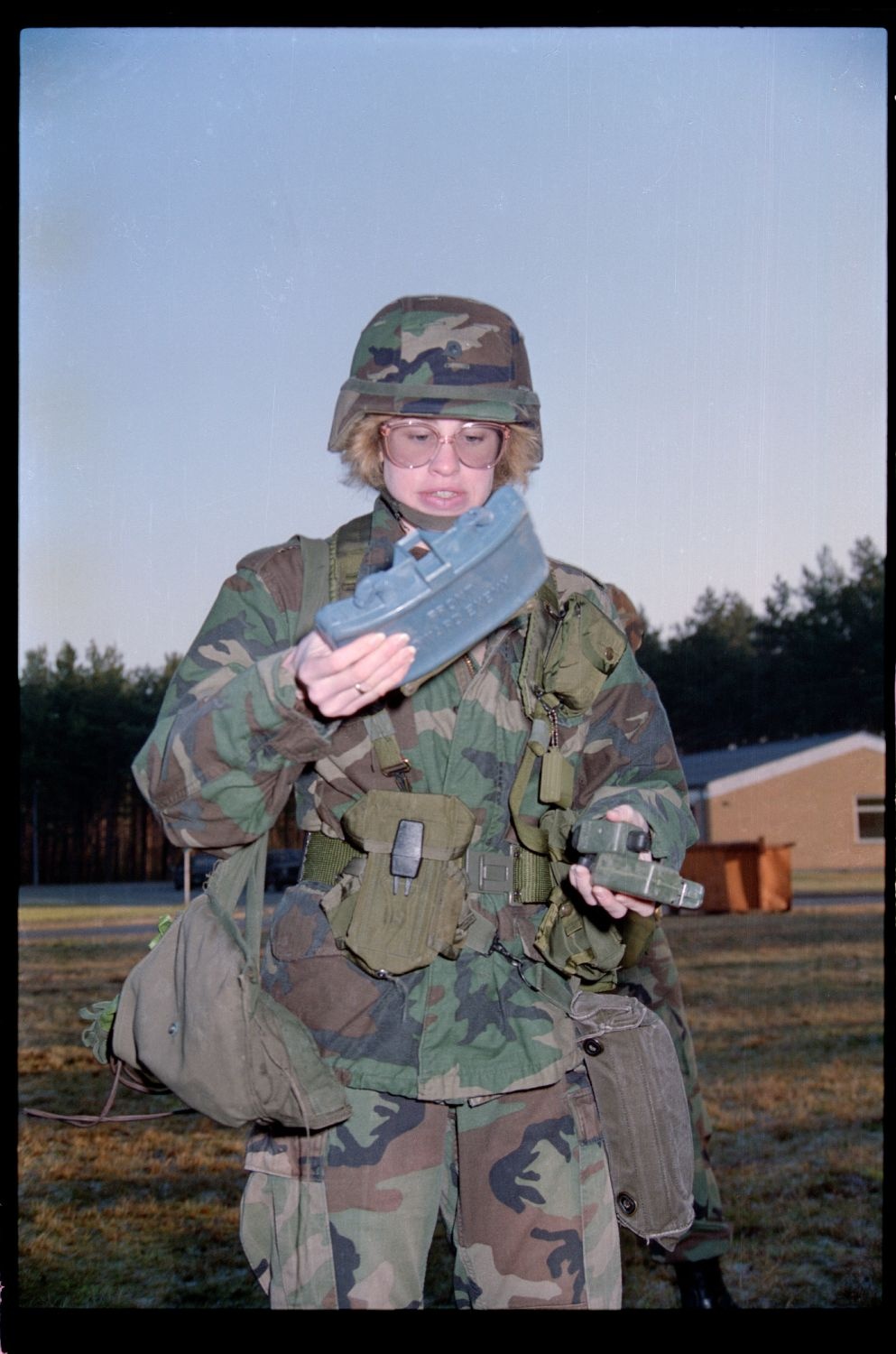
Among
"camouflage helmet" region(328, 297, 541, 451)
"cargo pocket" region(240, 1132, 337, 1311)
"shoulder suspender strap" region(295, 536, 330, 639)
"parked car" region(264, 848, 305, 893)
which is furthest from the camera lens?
"parked car" region(264, 848, 305, 893)

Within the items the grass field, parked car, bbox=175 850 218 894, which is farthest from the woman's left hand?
parked car, bbox=175 850 218 894

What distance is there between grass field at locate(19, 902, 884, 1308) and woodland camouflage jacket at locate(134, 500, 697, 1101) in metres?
2.51

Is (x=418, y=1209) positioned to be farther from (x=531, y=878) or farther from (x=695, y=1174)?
(x=695, y=1174)

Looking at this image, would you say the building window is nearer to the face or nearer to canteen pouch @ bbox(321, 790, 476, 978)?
the face

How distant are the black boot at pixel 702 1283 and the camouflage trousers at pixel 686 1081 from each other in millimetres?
36

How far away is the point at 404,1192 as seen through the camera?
2.86 m

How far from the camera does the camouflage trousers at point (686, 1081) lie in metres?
4.73

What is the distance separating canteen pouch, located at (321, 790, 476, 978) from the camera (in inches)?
115

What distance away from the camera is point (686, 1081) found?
15.8 ft

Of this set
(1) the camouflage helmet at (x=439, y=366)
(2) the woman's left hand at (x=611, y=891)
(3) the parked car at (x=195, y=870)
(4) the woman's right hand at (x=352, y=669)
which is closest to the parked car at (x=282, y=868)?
(3) the parked car at (x=195, y=870)

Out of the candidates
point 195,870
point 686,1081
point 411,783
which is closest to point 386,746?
point 411,783

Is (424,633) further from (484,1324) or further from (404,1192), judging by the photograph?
(484,1324)

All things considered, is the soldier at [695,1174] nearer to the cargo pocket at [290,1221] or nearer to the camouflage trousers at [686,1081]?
the camouflage trousers at [686,1081]
